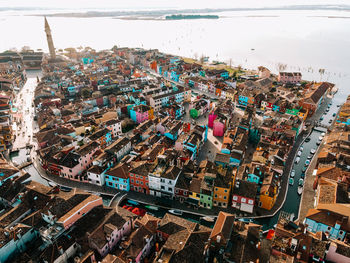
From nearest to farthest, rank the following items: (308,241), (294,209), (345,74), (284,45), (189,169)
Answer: (308,241) → (294,209) → (189,169) → (345,74) → (284,45)

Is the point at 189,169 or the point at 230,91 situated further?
the point at 230,91

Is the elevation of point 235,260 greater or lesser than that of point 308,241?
lesser

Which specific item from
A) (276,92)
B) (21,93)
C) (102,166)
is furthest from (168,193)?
(21,93)

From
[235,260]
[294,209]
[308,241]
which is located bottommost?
[294,209]

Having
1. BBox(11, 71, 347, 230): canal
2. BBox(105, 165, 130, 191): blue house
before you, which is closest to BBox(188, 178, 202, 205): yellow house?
BBox(11, 71, 347, 230): canal

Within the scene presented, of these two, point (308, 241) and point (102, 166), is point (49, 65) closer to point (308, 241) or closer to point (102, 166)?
point (102, 166)
